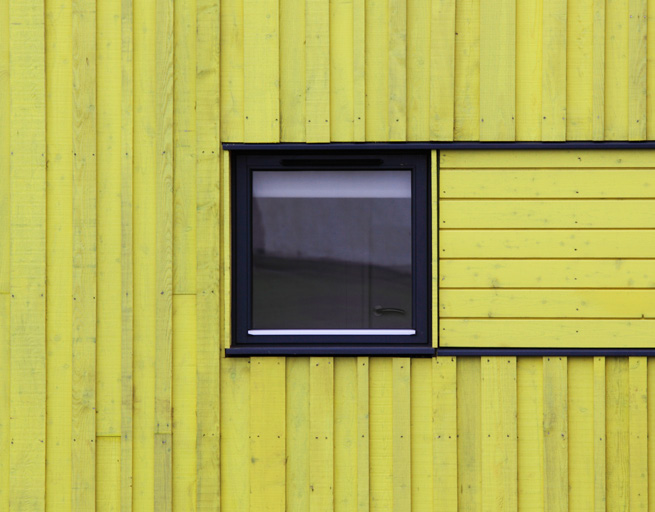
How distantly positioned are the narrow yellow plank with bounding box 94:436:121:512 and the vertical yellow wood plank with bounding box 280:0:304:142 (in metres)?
1.94

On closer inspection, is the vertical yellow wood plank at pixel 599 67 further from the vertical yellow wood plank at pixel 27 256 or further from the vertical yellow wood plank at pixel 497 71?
the vertical yellow wood plank at pixel 27 256

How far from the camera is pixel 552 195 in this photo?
3.69m

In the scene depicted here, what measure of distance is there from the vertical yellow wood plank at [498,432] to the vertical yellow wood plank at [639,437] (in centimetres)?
64

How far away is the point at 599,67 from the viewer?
12.0 feet

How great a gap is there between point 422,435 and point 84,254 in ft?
6.97

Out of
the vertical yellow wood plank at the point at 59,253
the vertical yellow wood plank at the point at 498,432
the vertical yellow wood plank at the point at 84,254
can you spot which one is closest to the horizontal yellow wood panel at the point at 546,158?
the vertical yellow wood plank at the point at 498,432

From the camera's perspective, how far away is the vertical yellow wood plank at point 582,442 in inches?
144

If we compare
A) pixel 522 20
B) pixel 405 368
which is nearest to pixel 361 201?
pixel 405 368

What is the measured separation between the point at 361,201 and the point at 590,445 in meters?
1.84

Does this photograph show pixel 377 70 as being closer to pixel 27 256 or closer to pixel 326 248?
pixel 326 248

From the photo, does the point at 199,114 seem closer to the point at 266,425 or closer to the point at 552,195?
the point at 266,425

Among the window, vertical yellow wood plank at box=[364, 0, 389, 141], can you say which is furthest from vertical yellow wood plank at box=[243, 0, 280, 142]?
vertical yellow wood plank at box=[364, 0, 389, 141]

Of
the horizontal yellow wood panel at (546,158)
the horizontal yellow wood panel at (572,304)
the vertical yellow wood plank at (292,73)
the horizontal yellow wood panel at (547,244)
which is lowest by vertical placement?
the horizontal yellow wood panel at (572,304)

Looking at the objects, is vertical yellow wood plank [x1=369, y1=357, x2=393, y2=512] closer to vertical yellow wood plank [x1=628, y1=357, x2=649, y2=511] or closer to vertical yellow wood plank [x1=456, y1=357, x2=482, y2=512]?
vertical yellow wood plank [x1=456, y1=357, x2=482, y2=512]
